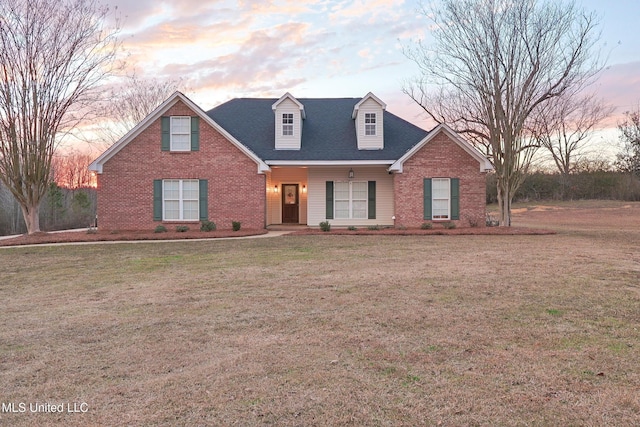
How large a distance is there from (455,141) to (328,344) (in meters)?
16.1

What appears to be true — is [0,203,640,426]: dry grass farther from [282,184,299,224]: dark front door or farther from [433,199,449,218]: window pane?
[282,184,299,224]: dark front door

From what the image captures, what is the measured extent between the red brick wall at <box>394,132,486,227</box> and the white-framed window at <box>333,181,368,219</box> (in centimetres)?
170

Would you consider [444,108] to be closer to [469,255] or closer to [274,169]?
[274,169]

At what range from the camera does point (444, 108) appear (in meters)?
23.5

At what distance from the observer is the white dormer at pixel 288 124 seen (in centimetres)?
2017

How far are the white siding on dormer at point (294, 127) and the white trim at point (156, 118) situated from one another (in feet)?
7.57

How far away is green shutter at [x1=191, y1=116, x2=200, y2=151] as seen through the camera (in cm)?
1839

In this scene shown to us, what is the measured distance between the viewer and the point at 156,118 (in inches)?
725

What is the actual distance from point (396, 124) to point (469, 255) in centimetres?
1235

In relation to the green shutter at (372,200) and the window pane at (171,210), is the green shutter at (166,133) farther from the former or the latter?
the green shutter at (372,200)

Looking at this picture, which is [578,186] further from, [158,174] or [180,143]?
[158,174]

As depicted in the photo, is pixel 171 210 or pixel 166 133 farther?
pixel 171 210

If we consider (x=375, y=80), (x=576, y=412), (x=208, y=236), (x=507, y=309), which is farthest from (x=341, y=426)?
(x=375, y=80)

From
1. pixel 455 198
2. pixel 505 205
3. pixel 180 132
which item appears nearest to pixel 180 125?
pixel 180 132
